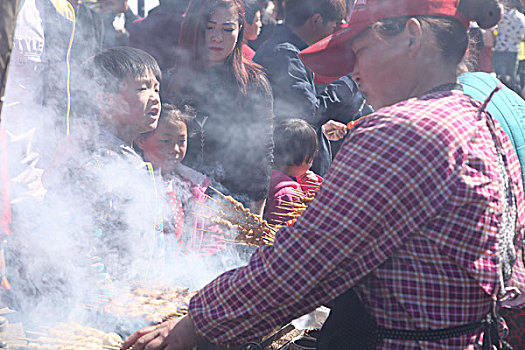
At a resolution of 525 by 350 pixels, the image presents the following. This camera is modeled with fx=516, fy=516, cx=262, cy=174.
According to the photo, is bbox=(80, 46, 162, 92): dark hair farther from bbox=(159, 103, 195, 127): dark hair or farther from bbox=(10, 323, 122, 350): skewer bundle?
bbox=(10, 323, 122, 350): skewer bundle

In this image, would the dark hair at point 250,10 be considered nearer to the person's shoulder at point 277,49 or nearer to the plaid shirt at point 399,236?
the person's shoulder at point 277,49

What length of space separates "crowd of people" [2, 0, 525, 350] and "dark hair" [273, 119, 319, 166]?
0.01 meters

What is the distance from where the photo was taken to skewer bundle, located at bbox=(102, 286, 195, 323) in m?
1.97

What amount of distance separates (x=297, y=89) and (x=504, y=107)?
1.55 metres

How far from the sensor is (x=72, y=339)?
1.79 meters

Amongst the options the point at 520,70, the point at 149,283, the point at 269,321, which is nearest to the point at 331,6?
the point at 149,283

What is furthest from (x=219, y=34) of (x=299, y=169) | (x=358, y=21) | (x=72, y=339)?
(x=72, y=339)

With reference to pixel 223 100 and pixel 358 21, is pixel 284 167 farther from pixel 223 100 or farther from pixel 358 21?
pixel 358 21

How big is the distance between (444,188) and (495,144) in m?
0.30

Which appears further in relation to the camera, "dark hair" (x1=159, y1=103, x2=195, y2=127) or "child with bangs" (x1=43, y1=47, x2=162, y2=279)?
"dark hair" (x1=159, y1=103, x2=195, y2=127)

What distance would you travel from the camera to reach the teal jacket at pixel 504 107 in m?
2.27

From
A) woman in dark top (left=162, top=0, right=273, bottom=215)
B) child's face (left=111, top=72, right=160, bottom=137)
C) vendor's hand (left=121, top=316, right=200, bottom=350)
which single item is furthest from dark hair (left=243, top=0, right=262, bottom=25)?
vendor's hand (left=121, top=316, right=200, bottom=350)

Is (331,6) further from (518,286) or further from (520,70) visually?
(520,70)

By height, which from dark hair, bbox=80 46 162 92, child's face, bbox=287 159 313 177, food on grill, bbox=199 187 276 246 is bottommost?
child's face, bbox=287 159 313 177
